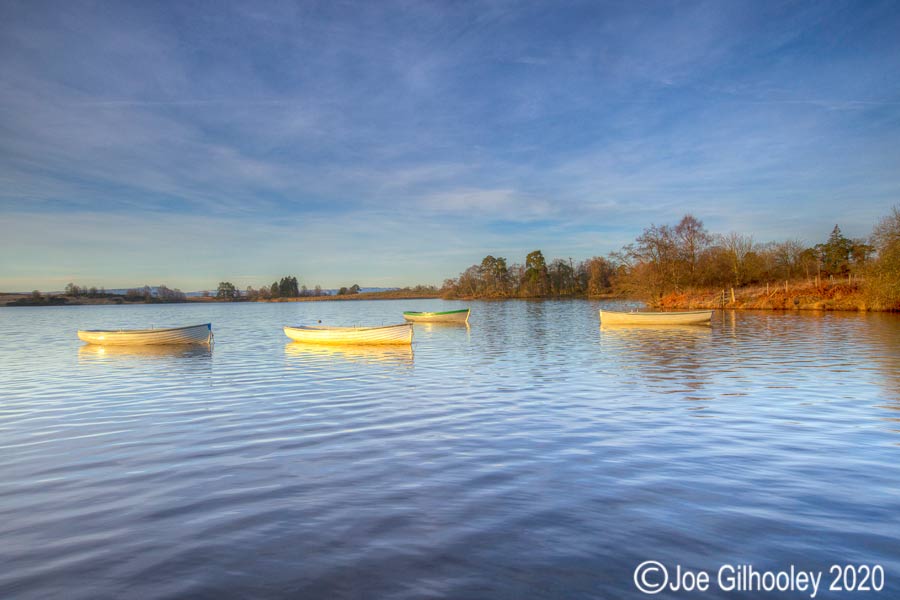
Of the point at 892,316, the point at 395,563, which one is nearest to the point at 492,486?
the point at 395,563

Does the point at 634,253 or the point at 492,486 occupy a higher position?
the point at 634,253

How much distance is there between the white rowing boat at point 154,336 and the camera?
33562 mm

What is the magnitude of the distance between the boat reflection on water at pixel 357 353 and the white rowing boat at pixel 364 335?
31 cm

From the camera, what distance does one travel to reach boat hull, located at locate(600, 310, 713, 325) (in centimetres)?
4078

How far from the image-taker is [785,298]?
190ft

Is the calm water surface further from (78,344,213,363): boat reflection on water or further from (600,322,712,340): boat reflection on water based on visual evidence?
(600,322,712,340): boat reflection on water

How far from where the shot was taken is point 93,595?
457 cm

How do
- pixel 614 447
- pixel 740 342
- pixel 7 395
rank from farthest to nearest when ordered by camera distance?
pixel 740 342 < pixel 7 395 < pixel 614 447

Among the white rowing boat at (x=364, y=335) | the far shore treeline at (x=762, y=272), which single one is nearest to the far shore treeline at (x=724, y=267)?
the far shore treeline at (x=762, y=272)

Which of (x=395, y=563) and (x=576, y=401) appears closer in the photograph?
(x=395, y=563)

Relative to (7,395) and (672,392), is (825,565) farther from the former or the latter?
(7,395)

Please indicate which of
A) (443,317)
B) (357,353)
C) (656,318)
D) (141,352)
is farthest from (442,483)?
(443,317)

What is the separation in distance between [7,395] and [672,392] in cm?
2128
